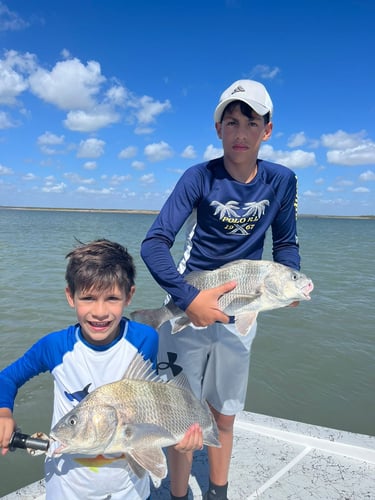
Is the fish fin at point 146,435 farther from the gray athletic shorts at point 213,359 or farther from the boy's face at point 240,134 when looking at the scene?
the boy's face at point 240,134

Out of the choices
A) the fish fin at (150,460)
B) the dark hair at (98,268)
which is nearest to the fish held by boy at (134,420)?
the fish fin at (150,460)

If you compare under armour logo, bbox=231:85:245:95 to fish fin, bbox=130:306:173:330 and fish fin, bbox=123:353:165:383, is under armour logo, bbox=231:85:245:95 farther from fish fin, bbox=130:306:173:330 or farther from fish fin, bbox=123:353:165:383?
fish fin, bbox=123:353:165:383

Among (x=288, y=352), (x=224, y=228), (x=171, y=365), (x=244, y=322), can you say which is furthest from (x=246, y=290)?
(x=288, y=352)

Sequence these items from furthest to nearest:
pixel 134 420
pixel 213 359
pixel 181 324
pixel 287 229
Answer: pixel 287 229 < pixel 213 359 < pixel 181 324 < pixel 134 420

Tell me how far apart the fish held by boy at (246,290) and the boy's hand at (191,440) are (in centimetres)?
73

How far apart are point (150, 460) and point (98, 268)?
1161 millimetres

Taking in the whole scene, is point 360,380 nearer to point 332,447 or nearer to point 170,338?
point 332,447

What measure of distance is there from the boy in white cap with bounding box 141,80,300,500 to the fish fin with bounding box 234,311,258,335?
9cm

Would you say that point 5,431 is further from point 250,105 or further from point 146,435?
point 250,105

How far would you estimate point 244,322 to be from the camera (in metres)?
2.75

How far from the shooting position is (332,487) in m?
3.27

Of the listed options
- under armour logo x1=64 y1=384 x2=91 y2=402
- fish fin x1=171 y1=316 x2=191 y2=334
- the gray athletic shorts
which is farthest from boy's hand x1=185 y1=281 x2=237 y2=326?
under armour logo x1=64 y1=384 x2=91 y2=402

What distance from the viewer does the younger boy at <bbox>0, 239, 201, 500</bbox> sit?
87.0 inches

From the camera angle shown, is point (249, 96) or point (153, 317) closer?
point (249, 96)
